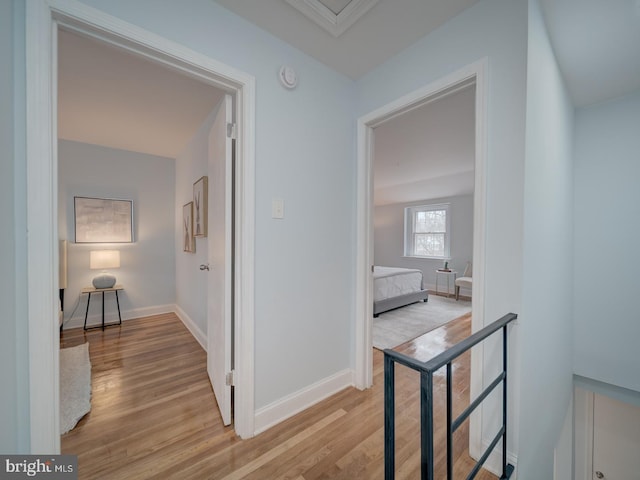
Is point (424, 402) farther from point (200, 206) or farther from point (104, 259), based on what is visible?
point (104, 259)

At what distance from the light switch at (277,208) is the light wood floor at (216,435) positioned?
4.46 feet

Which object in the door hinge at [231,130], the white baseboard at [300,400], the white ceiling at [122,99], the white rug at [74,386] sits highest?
the white ceiling at [122,99]

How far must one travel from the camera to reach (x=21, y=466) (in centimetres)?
95

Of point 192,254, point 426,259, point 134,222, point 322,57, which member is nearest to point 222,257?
point 322,57

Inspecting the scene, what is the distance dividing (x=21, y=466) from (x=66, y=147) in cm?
380

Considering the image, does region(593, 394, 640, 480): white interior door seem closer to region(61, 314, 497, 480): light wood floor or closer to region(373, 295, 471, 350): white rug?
region(373, 295, 471, 350): white rug

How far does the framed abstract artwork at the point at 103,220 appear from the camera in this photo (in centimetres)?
338

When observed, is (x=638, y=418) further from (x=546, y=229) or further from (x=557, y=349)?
(x=546, y=229)

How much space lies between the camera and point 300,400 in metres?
1.74

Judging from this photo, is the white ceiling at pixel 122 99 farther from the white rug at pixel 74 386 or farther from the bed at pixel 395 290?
the bed at pixel 395 290

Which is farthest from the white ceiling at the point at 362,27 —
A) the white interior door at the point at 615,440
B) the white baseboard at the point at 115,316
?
the white interior door at the point at 615,440

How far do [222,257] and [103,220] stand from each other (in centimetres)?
308

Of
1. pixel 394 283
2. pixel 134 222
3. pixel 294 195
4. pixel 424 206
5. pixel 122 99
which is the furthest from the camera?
pixel 424 206

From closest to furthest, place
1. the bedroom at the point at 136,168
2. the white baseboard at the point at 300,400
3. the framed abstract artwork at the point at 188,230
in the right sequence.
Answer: the white baseboard at the point at 300,400 < the bedroom at the point at 136,168 < the framed abstract artwork at the point at 188,230
